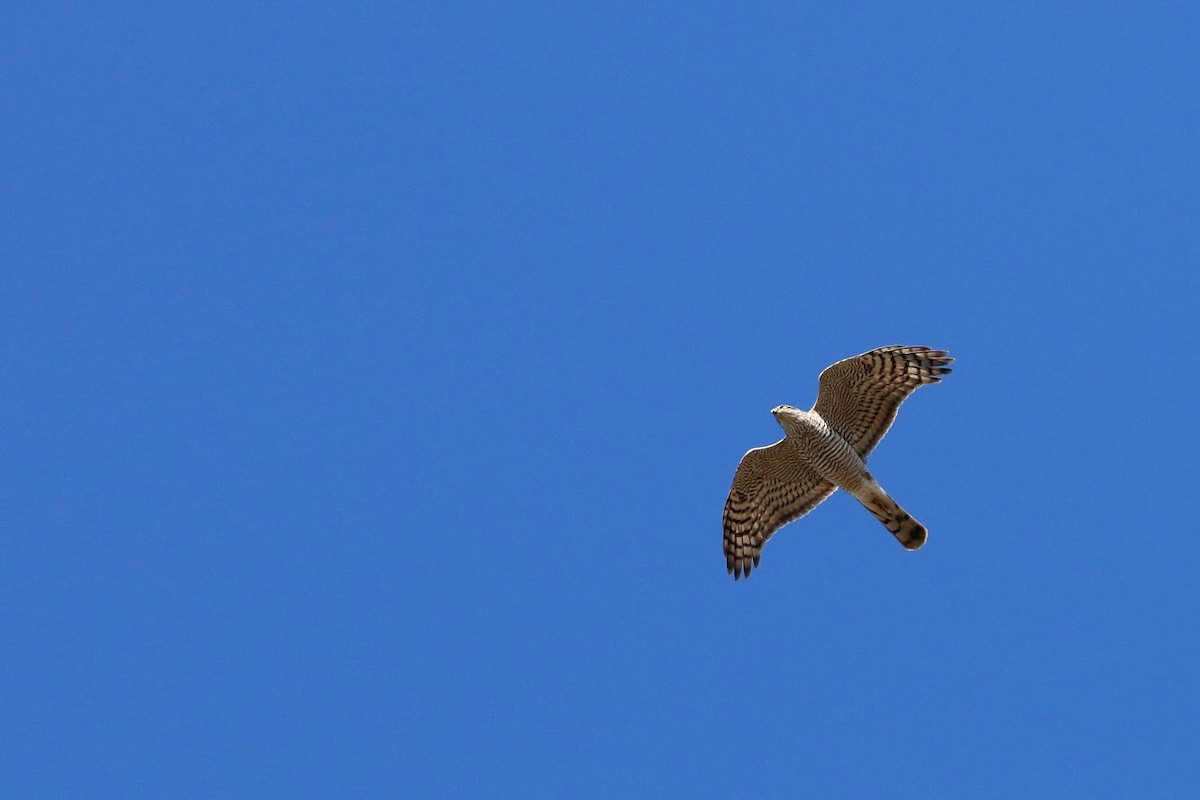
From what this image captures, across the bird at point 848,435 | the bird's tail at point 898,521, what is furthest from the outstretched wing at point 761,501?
the bird's tail at point 898,521

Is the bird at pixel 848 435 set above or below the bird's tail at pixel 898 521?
above

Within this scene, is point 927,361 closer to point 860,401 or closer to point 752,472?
point 860,401

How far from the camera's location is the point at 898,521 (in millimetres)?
20672

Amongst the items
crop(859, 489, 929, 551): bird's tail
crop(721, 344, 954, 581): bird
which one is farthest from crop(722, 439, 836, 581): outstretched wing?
crop(859, 489, 929, 551): bird's tail

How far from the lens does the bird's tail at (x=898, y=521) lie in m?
20.5

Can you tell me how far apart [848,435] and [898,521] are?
1373 millimetres

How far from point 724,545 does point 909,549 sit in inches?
106

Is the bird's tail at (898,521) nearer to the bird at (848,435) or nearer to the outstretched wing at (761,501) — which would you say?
the bird at (848,435)

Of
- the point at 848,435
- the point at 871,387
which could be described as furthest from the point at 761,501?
the point at 871,387

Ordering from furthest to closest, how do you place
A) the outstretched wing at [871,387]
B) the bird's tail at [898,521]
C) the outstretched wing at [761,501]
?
the outstretched wing at [761,501] < the bird's tail at [898,521] < the outstretched wing at [871,387]

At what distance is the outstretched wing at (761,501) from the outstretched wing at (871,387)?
97 cm

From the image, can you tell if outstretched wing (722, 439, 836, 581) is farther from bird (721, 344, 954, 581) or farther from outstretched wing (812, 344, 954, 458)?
outstretched wing (812, 344, 954, 458)

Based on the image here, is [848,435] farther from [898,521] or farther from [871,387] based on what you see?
[898,521]

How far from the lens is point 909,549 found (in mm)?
20609
